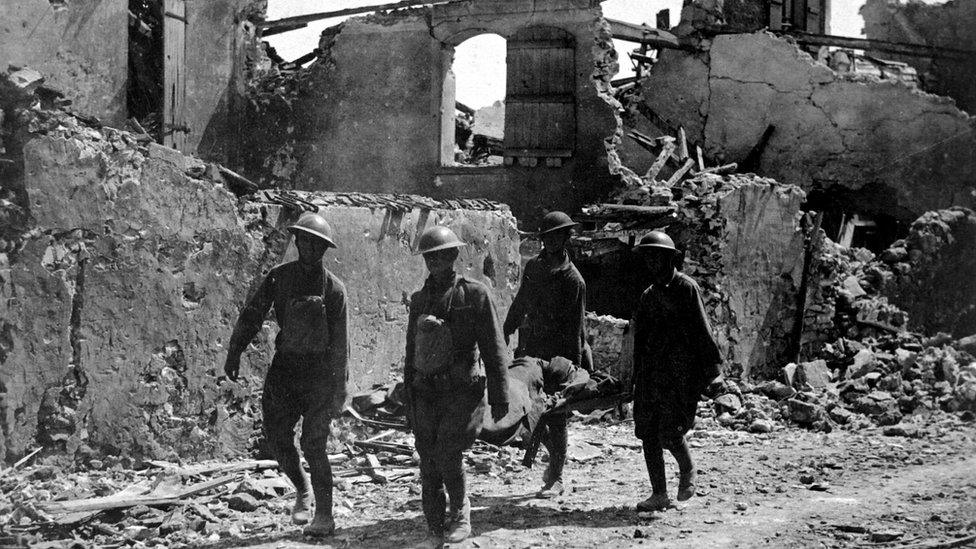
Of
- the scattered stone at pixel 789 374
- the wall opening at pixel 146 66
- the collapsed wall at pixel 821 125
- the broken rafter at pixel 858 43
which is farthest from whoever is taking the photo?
the broken rafter at pixel 858 43

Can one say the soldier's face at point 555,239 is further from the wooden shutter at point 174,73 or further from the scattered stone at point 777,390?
the wooden shutter at point 174,73

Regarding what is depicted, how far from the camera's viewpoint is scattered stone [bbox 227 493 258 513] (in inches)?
237

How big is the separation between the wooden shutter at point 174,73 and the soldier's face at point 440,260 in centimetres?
989

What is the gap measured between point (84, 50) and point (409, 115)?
4.92m

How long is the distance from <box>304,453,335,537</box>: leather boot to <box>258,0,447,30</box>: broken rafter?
10840 mm

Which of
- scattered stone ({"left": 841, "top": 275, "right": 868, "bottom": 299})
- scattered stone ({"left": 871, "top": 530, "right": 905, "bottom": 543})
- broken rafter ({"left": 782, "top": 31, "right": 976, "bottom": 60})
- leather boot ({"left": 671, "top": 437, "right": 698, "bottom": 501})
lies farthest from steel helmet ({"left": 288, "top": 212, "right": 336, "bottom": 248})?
broken rafter ({"left": 782, "top": 31, "right": 976, "bottom": 60})

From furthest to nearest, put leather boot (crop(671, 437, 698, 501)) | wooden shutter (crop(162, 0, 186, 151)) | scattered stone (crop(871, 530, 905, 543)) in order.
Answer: wooden shutter (crop(162, 0, 186, 151)) < leather boot (crop(671, 437, 698, 501)) < scattered stone (crop(871, 530, 905, 543))

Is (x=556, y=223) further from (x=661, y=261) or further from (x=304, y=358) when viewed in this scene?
(x=304, y=358)

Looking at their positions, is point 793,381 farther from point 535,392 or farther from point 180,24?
point 180,24

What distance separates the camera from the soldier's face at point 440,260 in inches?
203

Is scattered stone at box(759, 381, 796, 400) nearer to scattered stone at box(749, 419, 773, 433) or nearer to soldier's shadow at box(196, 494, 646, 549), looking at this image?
scattered stone at box(749, 419, 773, 433)

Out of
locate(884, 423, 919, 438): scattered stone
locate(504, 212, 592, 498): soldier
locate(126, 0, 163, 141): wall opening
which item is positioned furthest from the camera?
locate(126, 0, 163, 141): wall opening

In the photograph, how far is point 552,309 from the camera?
6.94 meters

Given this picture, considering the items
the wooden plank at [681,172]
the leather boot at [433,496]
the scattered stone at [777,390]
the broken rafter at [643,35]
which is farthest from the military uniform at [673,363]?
the broken rafter at [643,35]
